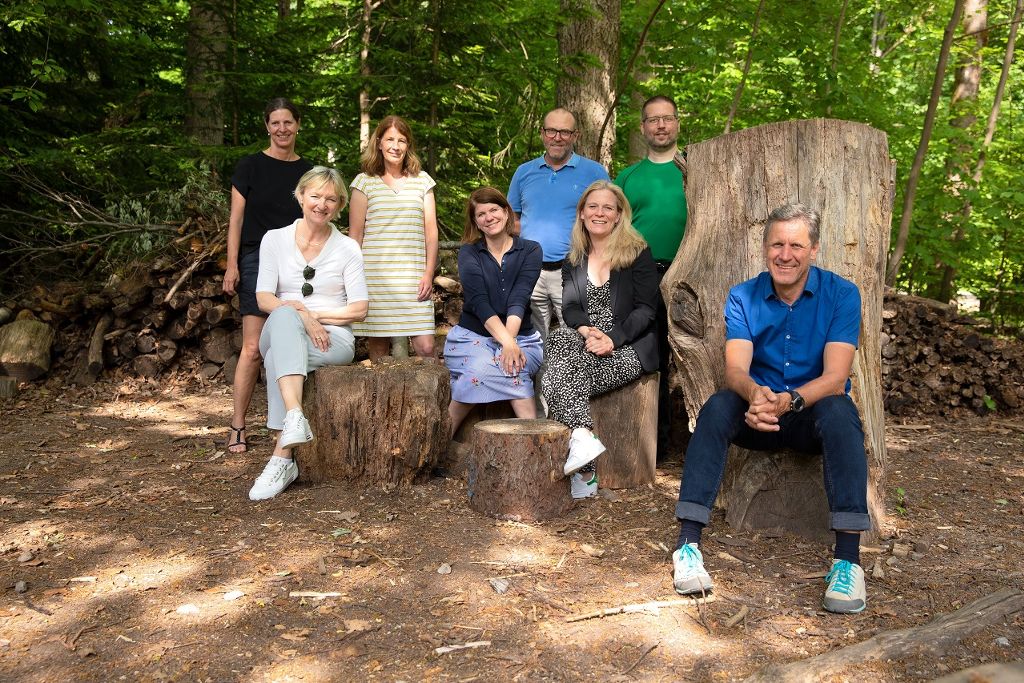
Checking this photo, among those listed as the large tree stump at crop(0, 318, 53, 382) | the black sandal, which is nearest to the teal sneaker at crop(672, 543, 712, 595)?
the black sandal

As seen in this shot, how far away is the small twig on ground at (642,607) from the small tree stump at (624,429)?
1.38m

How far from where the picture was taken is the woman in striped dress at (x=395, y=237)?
479 cm

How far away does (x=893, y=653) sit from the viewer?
251cm

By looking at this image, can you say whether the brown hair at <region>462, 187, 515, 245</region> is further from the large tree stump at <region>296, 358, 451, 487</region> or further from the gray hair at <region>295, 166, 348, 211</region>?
the large tree stump at <region>296, 358, 451, 487</region>

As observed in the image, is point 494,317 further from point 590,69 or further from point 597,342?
point 590,69

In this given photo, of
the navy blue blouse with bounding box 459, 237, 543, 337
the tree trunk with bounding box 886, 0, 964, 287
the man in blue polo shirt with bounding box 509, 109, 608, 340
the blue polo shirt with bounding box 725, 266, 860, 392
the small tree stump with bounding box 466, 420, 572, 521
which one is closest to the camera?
the blue polo shirt with bounding box 725, 266, 860, 392

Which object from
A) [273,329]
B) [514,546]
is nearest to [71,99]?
[273,329]

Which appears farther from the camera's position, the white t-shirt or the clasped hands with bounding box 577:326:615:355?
the white t-shirt

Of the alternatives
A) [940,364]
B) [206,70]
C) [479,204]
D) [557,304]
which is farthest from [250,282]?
[940,364]

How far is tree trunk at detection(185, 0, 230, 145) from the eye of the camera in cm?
756

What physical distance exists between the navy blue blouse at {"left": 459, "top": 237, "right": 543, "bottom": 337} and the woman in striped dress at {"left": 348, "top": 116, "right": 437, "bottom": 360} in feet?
1.70

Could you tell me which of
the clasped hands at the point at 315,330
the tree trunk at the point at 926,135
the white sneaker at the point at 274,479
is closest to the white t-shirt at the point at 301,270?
the clasped hands at the point at 315,330

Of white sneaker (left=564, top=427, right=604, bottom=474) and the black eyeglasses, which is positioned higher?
the black eyeglasses

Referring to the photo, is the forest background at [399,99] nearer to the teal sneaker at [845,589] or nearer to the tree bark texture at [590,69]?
the tree bark texture at [590,69]
